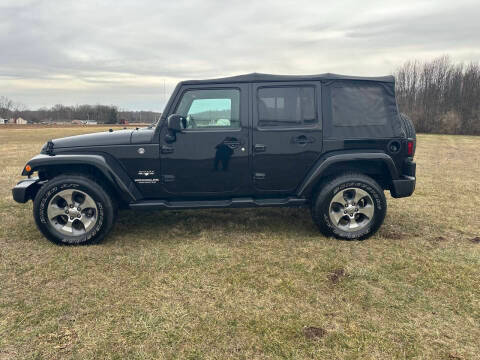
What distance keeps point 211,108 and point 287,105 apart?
0.92 metres

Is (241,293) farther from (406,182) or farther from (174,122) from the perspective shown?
(406,182)

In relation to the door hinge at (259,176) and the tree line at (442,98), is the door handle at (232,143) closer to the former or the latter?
the door hinge at (259,176)

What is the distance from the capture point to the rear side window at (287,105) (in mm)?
3820

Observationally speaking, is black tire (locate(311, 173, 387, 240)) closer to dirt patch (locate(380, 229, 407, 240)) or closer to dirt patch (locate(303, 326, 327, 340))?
dirt patch (locate(380, 229, 407, 240))

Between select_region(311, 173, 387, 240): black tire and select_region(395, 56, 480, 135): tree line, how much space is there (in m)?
42.7

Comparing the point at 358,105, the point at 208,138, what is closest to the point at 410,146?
the point at 358,105

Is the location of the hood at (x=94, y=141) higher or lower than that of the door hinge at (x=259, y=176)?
higher

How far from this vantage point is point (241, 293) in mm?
2732

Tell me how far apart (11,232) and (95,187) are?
1489 millimetres

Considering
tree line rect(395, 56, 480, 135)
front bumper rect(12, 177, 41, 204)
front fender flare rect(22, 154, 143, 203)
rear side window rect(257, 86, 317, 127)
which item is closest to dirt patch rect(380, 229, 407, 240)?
rear side window rect(257, 86, 317, 127)

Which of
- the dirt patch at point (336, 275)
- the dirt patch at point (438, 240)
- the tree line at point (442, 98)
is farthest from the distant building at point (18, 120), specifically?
the dirt patch at point (438, 240)

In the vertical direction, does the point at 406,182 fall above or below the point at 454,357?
above

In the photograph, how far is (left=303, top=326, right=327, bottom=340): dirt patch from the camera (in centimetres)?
221

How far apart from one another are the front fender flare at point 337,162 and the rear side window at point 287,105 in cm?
50
